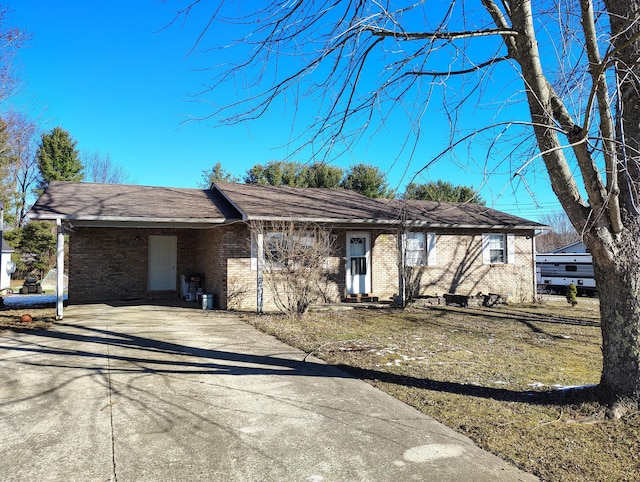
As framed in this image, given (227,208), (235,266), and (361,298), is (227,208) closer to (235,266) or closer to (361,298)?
(235,266)

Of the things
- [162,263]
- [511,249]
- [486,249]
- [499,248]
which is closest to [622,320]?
[486,249]

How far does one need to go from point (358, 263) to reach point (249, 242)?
3.92 metres

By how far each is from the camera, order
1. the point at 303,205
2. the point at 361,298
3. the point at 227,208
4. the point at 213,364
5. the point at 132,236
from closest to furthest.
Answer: the point at 213,364
the point at 227,208
the point at 303,205
the point at 361,298
the point at 132,236

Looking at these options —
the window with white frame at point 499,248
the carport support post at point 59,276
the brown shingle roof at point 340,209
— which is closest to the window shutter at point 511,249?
the window with white frame at point 499,248

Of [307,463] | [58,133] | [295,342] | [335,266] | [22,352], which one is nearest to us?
[307,463]

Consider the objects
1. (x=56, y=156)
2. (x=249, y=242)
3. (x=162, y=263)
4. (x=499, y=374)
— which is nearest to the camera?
(x=499, y=374)

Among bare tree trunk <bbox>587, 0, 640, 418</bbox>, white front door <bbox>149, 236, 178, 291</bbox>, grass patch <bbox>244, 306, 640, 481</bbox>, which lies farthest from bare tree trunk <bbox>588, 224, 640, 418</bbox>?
white front door <bbox>149, 236, 178, 291</bbox>

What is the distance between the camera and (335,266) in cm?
1383

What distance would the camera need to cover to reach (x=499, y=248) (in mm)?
15992

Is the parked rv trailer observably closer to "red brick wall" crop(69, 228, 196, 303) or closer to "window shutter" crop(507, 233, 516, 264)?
"window shutter" crop(507, 233, 516, 264)

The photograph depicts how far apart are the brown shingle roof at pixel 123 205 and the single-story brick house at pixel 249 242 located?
0.09ft

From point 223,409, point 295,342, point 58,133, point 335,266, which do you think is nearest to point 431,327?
point 295,342

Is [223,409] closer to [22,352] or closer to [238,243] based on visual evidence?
[22,352]

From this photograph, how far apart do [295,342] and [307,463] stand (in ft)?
15.0
